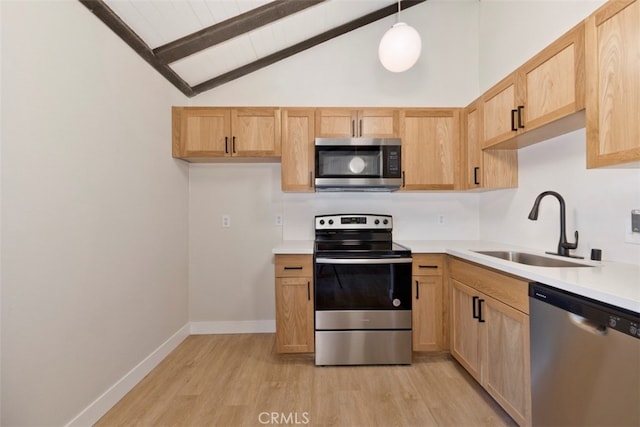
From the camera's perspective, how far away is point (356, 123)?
7.88 feet

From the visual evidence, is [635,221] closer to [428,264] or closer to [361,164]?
[428,264]

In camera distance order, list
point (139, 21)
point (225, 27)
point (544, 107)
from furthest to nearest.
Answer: point (225, 27)
point (139, 21)
point (544, 107)

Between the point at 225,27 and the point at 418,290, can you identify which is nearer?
the point at 225,27

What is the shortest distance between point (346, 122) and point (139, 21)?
1.58 metres

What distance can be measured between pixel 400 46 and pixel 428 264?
165cm

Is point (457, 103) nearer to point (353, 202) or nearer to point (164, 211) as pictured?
point (353, 202)

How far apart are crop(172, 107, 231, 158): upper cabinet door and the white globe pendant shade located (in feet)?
4.55

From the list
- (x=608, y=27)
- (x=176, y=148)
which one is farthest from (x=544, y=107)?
(x=176, y=148)

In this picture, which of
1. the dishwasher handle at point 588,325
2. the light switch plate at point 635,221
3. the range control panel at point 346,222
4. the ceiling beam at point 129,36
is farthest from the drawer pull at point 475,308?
the ceiling beam at point 129,36

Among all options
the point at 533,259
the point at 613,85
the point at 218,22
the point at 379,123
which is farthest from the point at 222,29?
the point at 533,259

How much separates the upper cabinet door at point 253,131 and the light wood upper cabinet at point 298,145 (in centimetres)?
12

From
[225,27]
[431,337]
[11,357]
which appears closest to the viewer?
[11,357]

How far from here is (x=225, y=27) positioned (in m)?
2.00

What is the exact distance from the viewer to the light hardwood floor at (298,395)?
1552mm
